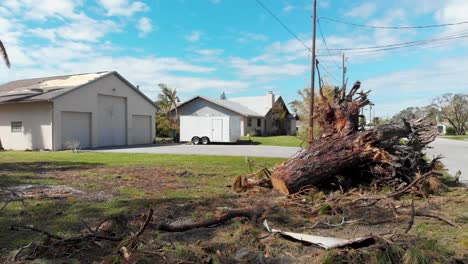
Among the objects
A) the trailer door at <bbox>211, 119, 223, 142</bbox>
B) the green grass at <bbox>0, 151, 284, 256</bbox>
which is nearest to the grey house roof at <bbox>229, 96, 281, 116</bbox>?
the trailer door at <bbox>211, 119, 223, 142</bbox>

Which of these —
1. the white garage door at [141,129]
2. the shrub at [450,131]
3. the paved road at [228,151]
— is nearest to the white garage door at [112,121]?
the white garage door at [141,129]

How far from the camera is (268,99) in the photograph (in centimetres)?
4944

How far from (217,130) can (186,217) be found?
24.7 meters

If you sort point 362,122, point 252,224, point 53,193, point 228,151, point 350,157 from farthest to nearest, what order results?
point 228,151, point 362,122, point 350,157, point 53,193, point 252,224

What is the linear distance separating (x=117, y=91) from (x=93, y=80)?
8.44 ft

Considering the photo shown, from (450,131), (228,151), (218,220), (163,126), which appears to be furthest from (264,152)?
(450,131)

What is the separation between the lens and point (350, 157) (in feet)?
27.8

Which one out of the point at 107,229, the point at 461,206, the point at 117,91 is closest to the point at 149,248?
the point at 107,229

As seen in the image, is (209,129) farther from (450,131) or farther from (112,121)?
(450,131)

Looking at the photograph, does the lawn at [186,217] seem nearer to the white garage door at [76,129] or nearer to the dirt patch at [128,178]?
the dirt patch at [128,178]

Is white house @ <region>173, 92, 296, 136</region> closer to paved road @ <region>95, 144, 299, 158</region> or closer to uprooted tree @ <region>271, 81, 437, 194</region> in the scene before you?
paved road @ <region>95, 144, 299, 158</region>

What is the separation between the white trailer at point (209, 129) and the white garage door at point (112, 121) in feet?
17.0

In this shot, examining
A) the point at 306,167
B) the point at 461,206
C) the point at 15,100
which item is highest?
the point at 15,100

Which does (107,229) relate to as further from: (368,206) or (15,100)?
(15,100)
